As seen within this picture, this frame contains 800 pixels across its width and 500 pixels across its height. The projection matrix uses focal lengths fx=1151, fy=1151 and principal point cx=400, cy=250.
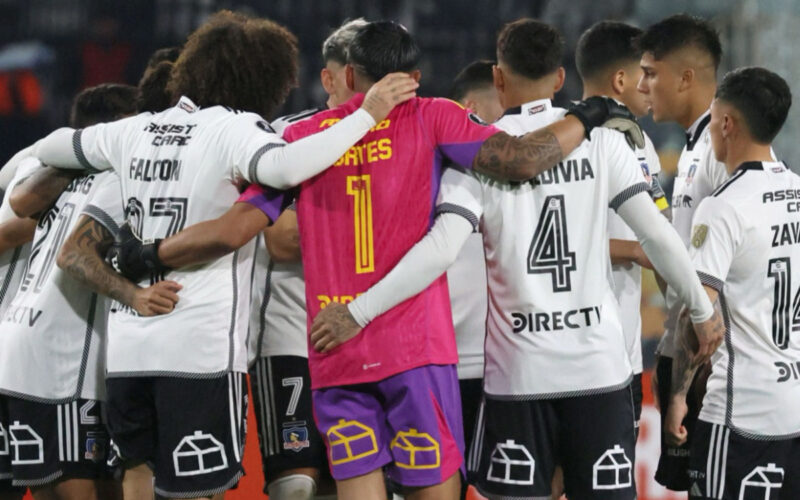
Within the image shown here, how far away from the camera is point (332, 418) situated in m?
3.50

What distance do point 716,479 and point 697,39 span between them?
173cm

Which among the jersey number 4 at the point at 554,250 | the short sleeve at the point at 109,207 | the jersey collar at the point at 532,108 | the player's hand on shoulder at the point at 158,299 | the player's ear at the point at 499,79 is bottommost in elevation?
the player's hand on shoulder at the point at 158,299

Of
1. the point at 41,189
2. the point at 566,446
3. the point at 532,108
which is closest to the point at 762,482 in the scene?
the point at 566,446

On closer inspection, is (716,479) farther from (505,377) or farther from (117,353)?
(117,353)

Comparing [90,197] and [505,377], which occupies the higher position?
[90,197]

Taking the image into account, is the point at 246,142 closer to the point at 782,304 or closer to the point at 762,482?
the point at 782,304

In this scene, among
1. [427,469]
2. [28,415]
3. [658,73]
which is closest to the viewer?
[427,469]

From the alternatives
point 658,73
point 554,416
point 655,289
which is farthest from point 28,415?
point 655,289

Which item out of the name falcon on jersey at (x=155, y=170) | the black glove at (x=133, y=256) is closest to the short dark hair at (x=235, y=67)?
the name falcon on jersey at (x=155, y=170)

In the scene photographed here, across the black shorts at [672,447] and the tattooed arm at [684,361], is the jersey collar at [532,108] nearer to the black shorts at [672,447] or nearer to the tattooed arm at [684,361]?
the tattooed arm at [684,361]

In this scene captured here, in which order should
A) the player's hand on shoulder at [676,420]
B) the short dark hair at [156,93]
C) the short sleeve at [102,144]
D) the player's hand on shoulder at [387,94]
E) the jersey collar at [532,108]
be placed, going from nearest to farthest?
1. the player's hand on shoulder at [387,94]
2. the jersey collar at [532,108]
3. the short sleeve at [102,144]
4. the player's hand on shoulder at [676,420]
5. the short dark hair at [156,93]

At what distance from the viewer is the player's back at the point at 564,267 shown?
11.5 ft

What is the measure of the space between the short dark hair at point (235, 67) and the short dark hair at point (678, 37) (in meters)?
1.48

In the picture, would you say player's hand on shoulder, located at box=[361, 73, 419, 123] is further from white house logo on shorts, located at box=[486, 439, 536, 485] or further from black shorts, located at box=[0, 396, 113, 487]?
black shorts, located at box=[0, 396, 113, 487]
